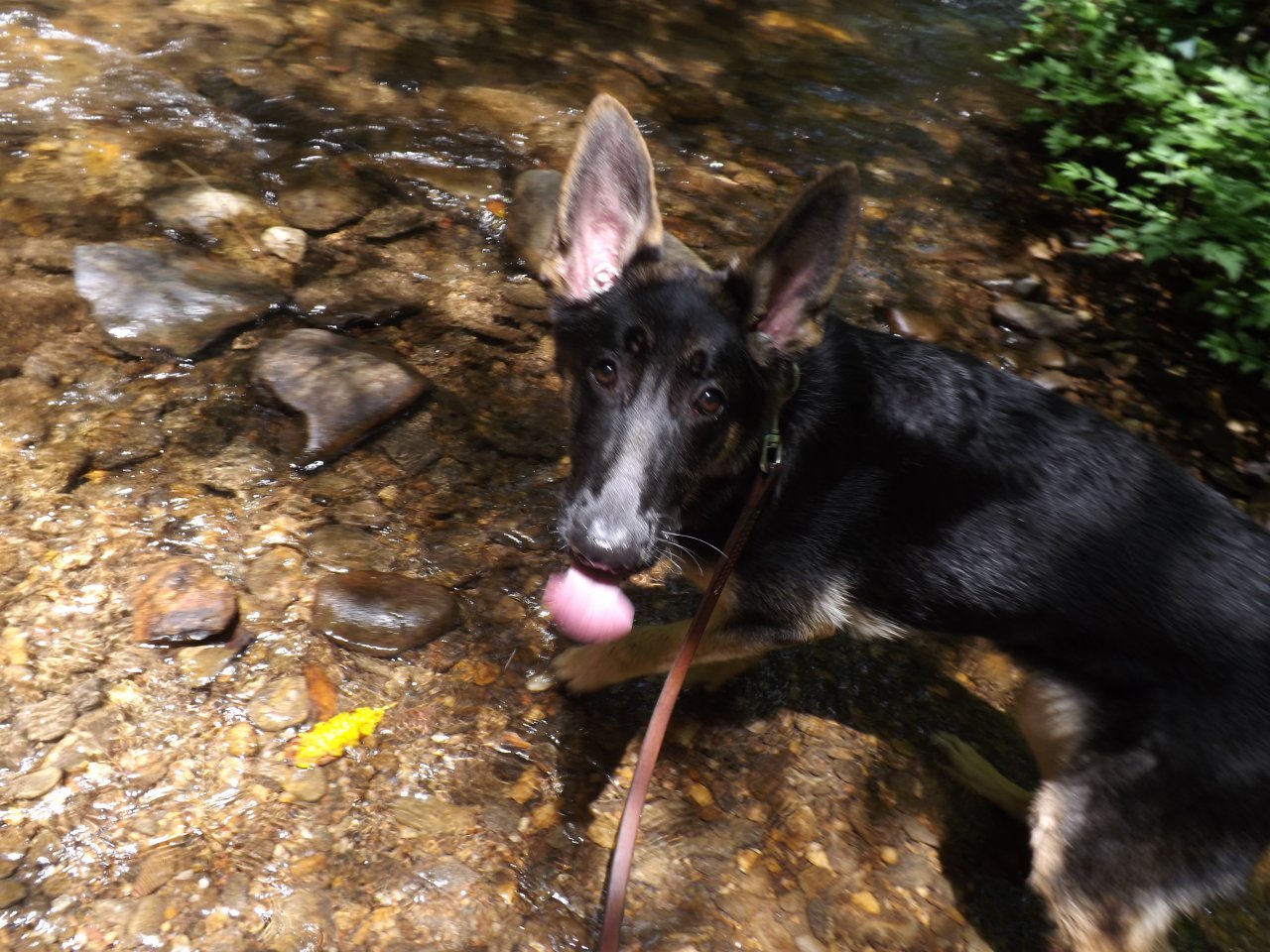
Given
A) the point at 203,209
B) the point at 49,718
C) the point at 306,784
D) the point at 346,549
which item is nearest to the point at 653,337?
the point at 346,549

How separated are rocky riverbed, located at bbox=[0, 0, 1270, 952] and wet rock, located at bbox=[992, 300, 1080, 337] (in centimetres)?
3

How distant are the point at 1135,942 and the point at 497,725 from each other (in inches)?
79.5

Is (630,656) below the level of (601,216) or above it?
below

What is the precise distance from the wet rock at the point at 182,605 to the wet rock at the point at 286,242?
2.04 m

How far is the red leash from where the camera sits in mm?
2414

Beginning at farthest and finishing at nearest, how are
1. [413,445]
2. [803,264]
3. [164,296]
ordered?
[164,296] < [413,445] < [803,264]

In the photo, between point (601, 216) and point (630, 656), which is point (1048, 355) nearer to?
point (601, 216)

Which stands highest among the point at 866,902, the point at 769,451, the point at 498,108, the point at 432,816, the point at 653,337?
the point at 653,337

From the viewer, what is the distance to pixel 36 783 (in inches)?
104

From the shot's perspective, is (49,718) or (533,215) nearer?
(49,718)

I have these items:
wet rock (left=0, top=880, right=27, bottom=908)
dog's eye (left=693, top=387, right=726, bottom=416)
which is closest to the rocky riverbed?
wet rock (left=0, top=880, right=27, bottom=908)

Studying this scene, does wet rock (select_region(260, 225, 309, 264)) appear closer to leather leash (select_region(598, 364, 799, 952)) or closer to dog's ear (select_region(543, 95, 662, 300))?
dog's ear (select_region(543, 95, 662, 300))

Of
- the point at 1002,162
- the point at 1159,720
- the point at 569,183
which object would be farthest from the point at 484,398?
the point at 1002,162

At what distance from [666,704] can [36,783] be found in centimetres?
173
